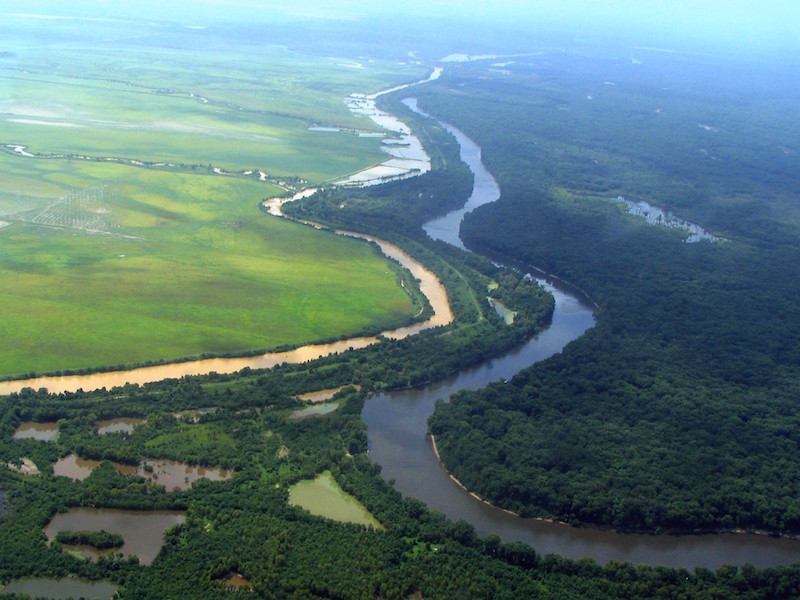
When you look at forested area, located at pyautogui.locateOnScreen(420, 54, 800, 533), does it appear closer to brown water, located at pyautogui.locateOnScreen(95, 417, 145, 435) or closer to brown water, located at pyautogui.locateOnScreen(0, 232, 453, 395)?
brown water, located at pyautogui.locateOnScreen(0, 232, 453, 395)

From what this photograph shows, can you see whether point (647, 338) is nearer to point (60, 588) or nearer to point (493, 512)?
point (493, 512)

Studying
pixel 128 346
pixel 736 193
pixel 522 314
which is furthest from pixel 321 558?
pixel 736 193

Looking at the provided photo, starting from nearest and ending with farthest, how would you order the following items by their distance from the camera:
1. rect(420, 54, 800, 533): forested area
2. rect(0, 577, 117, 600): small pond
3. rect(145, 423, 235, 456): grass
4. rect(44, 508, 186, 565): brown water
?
rect(0, 577, 117, 600): small pond < rect(44, 508, 186, 565): brown water < rect(420, 54, 800, 533): forested area < rect(145, 423, 235, 456): grass

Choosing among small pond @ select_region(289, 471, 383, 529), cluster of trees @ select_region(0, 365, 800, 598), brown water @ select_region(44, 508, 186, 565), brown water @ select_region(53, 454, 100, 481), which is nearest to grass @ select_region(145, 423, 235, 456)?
cluster of trees @ select_region(0, 365, 800, 598)

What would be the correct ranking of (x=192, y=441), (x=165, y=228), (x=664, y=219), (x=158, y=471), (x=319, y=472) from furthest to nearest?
(x=664, y=219), (x=165, y=228), (x=192, y=441), (x=319, y=472), (x=158, y=471)

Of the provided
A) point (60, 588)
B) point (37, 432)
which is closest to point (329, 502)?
point (60, 588)

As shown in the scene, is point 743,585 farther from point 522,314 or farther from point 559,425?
point 522,314
